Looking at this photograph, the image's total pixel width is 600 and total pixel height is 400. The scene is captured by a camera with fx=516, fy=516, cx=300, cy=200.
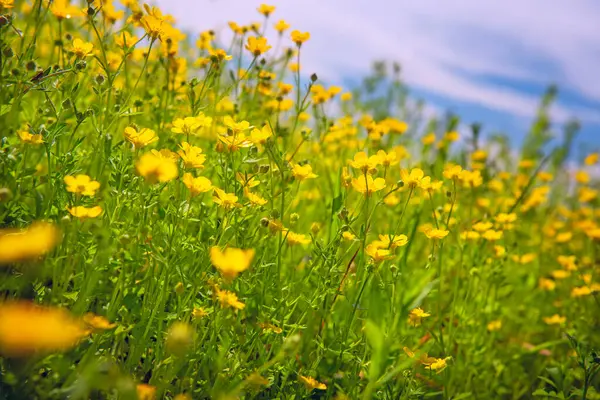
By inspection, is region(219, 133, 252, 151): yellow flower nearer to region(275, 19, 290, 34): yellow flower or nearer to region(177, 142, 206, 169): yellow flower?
region(177, 142, 206, 169): yellow flower

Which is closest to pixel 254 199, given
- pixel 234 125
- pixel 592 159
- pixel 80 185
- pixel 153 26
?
pixel 234 125

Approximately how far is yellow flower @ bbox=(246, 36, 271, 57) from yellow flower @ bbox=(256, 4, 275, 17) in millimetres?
310

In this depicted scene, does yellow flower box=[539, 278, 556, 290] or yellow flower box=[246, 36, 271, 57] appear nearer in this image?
yellow flower box=[246, 36, 271, 57]

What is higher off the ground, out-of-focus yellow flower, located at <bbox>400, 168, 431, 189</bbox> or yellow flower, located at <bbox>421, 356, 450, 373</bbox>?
out-of-focus yellow flower, located at <bbox>400, 168, 431, 189</bbox>

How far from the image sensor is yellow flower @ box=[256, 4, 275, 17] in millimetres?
2094

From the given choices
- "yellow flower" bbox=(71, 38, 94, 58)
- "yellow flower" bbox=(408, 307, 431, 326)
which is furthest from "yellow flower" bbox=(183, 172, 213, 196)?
"yellow flower" bbox=(408, 307, 431, 326)

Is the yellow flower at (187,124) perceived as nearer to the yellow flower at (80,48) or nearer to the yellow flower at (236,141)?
the yellow flower at (236,141)

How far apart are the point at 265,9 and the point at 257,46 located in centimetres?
34

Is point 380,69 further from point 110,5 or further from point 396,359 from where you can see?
point 396,359

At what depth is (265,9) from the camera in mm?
2100

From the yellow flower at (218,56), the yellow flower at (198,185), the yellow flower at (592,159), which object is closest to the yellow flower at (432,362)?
the yellow flower at (198,185)

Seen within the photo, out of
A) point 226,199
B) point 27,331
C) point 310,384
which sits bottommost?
point 310,384

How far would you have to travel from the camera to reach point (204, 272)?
1.27 m

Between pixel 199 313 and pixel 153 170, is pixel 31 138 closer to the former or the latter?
pixel 153 170
